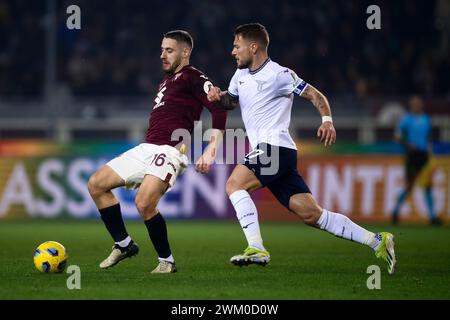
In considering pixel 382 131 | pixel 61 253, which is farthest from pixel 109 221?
pixel 382 131

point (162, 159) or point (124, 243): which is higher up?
point (162, 159)

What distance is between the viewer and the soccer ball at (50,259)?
29.5 ft

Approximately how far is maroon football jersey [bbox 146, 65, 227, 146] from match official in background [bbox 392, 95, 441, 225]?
342 inches

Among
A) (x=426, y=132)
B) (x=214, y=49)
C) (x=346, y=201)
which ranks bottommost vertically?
(x=346, y=201)

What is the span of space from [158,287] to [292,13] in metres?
17.6

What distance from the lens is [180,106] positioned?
9.30 meters

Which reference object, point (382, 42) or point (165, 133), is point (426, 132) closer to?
point (382, 42)

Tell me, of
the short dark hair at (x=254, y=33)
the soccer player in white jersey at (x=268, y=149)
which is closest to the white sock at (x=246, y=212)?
the soccer player in white jersey at (x=268, y=149)

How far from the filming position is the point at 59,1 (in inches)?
971

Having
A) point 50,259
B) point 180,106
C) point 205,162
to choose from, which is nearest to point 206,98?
point 180,106

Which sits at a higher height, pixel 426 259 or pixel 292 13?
pixel 292 13

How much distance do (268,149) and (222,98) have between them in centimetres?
65

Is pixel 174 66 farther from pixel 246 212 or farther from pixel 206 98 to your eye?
pixel 246 212

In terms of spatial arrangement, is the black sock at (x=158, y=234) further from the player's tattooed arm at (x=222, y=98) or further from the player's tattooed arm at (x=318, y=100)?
the player's tattooed arm at (x=318, y=100)
